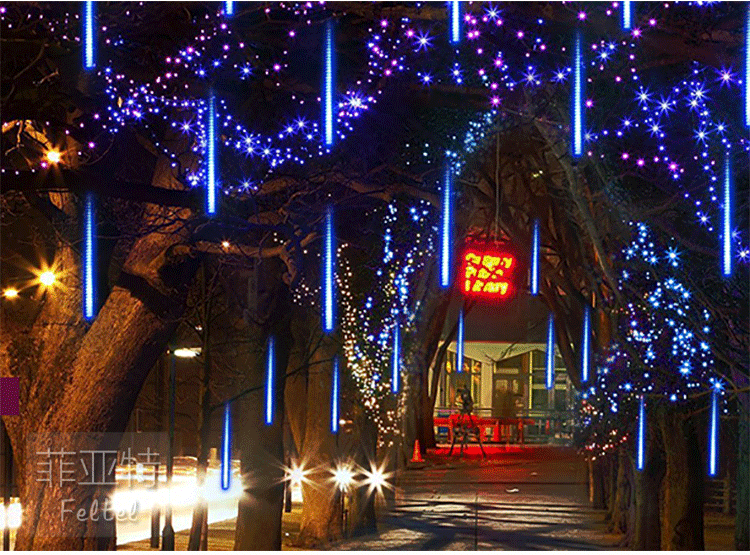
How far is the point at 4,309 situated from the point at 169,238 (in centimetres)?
273

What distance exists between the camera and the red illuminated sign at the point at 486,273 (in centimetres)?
2064

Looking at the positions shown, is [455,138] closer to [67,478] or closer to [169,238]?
[169,238]

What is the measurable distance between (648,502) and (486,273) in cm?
447

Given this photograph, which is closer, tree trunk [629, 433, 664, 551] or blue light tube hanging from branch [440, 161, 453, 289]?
blue light tube hanging from branch [440, 161, 453, 289]

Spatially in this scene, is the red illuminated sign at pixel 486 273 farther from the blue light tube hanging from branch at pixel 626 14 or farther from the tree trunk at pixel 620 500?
the blue light tube hanging from branch at pixel 626 14

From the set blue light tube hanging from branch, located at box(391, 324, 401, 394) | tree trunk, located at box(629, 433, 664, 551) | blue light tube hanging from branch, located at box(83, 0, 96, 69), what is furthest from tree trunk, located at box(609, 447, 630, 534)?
blue light tube hanging from branch, located at box(83, 0, 96, 69)

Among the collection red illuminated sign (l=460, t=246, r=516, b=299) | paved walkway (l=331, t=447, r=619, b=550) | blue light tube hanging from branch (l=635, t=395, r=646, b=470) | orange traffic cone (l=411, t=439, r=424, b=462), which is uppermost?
red illuminated sign (l=460, t=246, r=516, b=299)

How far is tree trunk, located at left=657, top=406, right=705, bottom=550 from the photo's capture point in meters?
18.9

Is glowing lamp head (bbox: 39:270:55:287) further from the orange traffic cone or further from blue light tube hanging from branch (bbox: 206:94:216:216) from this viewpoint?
the orange traffic cone

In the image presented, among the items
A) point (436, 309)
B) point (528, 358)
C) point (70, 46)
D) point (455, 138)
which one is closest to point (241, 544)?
point (455, 138)

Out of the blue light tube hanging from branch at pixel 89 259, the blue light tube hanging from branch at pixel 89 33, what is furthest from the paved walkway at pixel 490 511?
the blue light tube hanging from branch at pixel 89 33

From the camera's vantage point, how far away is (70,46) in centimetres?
1254

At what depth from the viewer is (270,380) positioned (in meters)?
19.5

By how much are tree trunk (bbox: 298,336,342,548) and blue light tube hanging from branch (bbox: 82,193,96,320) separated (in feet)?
31.8
